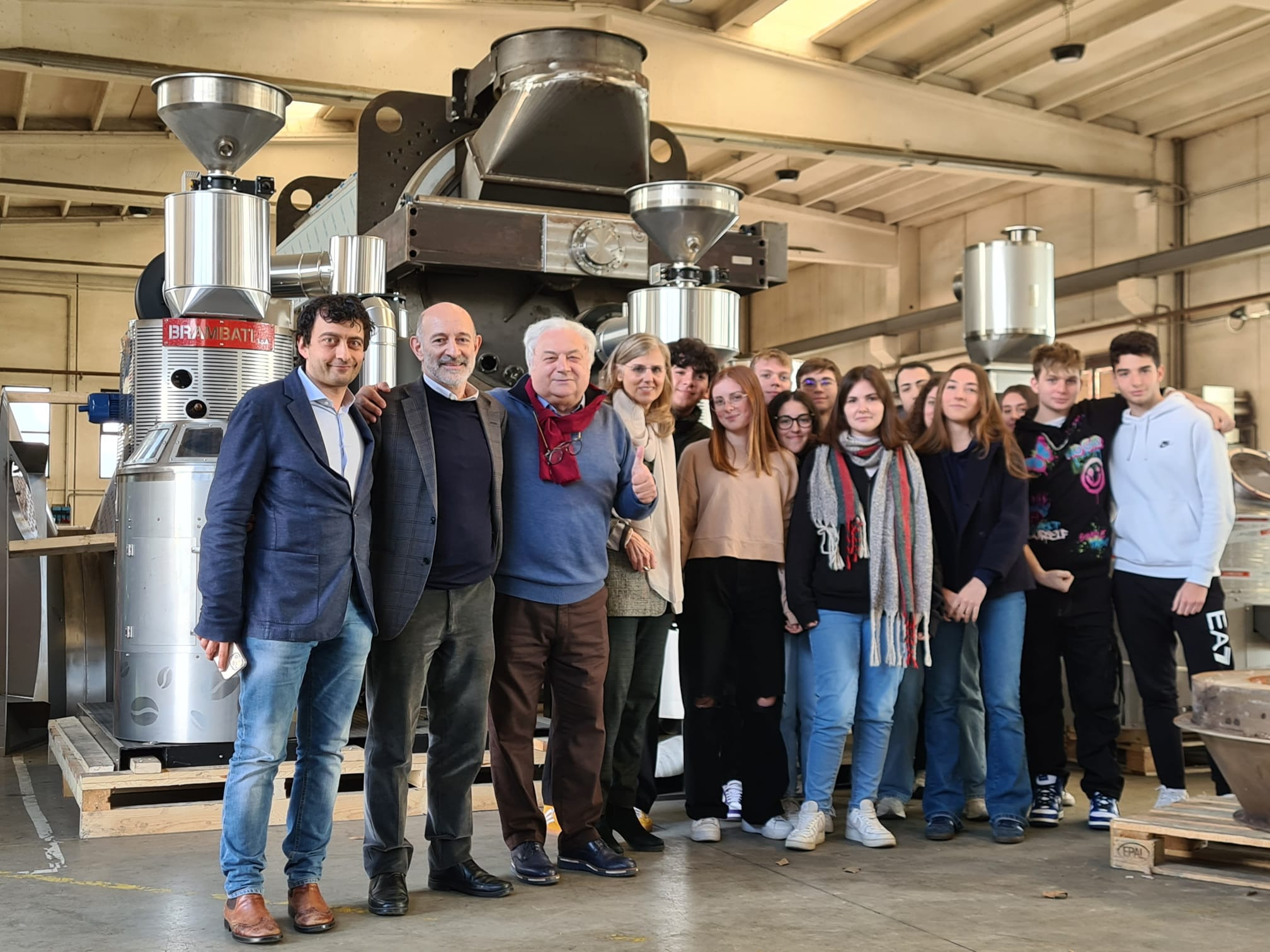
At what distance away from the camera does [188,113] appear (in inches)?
172

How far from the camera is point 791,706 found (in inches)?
182

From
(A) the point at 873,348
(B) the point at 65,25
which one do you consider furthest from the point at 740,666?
(A) the point at 873,348

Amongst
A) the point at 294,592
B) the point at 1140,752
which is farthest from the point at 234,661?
the point at 1140,752

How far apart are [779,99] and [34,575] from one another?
5846mm

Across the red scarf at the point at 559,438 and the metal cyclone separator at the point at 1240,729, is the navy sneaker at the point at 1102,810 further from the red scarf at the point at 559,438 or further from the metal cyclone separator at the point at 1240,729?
the red scarf at the point at 559,438

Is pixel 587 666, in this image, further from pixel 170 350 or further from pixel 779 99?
pixel 779 99

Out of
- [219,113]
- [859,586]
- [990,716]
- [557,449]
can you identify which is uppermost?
[219,113]

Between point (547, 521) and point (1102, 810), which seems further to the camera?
point (1102, 810)

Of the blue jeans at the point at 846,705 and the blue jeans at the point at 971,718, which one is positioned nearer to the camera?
the blue jeans at the point at 846,705

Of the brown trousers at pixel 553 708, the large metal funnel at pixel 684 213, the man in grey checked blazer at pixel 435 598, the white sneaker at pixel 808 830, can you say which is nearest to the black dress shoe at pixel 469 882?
the man in grey checked blazer at pixel 435 598

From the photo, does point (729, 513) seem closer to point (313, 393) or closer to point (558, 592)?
point (558, 592)

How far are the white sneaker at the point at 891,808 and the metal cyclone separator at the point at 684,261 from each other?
6.28 feet

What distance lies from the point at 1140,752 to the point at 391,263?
4.05 m

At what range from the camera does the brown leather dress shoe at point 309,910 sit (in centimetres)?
323
